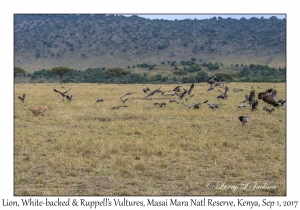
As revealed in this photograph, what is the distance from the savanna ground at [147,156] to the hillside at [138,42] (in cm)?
7242

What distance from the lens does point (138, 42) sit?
105 m

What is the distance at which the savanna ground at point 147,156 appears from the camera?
21.6 feet

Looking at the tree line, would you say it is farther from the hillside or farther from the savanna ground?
the savanna ground

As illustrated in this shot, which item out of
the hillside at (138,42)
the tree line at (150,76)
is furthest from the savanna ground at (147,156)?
the hillside at (138,42)

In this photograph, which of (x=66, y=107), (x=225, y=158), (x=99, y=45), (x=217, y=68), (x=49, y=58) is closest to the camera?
(x=225, y=158)

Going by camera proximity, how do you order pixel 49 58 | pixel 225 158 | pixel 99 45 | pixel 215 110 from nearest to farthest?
pixel 225 158 < pixel 215 110 < pixel 49 58 < pixel 99 45

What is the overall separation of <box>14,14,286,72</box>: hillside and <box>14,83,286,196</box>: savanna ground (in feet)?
238

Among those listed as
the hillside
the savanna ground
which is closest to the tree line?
the hillside

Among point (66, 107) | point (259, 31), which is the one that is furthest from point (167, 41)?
point (66, 107)

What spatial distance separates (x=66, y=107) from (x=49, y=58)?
80937 millimetres

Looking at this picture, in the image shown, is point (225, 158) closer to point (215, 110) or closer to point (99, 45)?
point (215, 110)

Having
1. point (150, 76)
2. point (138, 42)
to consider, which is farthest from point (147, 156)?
point (138, 42)

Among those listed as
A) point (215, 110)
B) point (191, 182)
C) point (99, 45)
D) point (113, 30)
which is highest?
point (113, 30)

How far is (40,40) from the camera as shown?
4067 inches
